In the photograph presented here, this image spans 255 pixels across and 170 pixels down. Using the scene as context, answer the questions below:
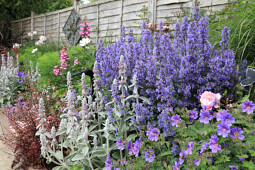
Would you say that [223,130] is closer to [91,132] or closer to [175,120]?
[175,120]

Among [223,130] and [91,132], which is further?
[91,132]

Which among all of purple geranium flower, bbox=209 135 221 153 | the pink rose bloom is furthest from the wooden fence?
purple geranium flower, bbox=209 135 221 153

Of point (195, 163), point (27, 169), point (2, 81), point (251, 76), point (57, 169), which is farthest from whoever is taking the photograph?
point (2, 81)

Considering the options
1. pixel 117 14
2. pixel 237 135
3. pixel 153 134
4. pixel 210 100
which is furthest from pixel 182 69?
pixel 117 14

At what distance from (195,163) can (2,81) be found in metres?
4.11

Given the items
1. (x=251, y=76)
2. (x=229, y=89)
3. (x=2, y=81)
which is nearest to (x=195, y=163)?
(x=251, y=76)

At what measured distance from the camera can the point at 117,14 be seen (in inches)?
287

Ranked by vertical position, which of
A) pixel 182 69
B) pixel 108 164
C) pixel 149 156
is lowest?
pixel 108 164

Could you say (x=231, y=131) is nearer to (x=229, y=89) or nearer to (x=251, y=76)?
(x=251, y=76)

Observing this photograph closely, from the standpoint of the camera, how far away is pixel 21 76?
457 centimetres

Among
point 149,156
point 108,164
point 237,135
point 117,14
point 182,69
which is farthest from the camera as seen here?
point 117,14

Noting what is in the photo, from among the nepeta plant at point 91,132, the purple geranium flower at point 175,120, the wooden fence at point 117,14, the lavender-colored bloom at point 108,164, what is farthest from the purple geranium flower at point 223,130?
the wooden fence at point 117,14

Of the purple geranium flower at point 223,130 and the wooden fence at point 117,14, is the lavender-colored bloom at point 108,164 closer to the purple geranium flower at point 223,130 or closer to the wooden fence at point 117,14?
the purple geranium flower at point 223,130

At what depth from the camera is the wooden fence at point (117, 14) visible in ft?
17.6
